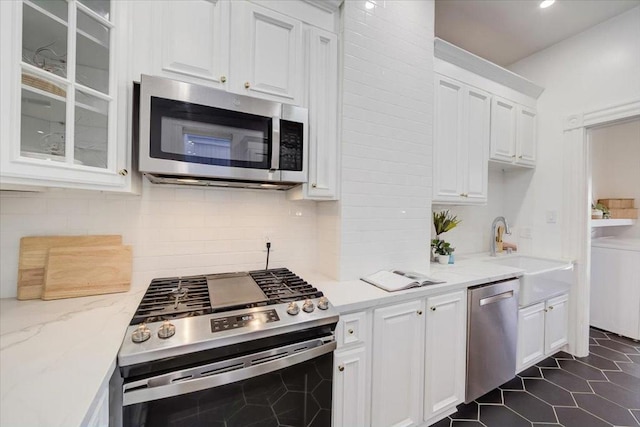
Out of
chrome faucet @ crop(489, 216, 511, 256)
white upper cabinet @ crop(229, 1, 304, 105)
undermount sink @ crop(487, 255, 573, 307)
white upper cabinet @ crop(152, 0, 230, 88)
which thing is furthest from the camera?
chrome faucet @ crop(489, 216, 511, 256)

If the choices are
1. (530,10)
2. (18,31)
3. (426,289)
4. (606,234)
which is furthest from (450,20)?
(606,234)

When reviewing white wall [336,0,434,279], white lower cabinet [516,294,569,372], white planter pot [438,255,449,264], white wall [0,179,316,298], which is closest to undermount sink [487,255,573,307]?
white lower cabinet [516,294,569,372]

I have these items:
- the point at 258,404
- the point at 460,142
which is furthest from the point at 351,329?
the point at 460,142

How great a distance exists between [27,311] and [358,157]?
5.69 feet

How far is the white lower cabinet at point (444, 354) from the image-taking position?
1.64 m

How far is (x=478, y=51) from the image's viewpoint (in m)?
2.88

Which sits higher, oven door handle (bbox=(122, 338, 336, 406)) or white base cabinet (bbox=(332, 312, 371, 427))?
oven door handle (bbox=(122, 338, 336, 406))

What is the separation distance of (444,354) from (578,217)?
6.70ft

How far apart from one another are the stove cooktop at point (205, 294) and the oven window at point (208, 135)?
2.05 ft

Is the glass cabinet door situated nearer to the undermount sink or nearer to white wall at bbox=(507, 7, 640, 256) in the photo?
the undermount sink

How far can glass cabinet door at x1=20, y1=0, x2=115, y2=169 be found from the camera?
0.92 meters

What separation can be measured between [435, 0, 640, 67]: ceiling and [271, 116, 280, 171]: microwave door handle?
1905 millimetres

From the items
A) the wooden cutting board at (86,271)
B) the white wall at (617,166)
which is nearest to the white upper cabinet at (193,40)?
the wooden cutting board at (86,271)

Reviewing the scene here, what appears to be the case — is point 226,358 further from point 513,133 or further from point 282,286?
point 513,133
